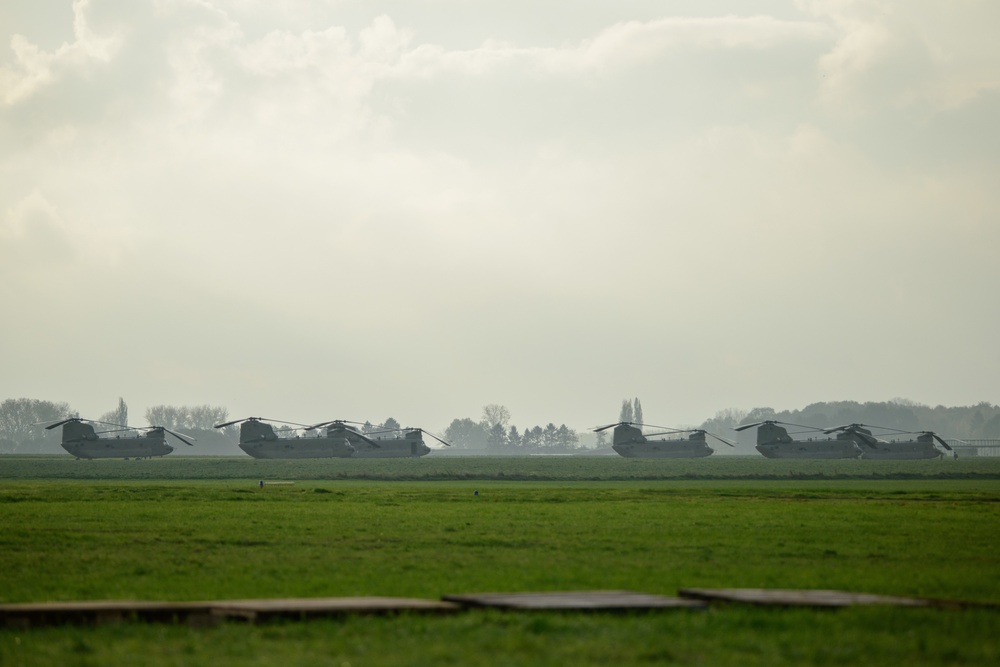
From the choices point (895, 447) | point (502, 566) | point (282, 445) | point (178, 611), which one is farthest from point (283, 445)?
point (178, 611)

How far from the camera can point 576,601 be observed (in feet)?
37.7

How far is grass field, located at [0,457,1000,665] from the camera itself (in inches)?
370

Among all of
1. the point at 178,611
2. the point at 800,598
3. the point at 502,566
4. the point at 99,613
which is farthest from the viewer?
the point at 502,566

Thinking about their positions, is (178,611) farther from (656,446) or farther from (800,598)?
(656,446)

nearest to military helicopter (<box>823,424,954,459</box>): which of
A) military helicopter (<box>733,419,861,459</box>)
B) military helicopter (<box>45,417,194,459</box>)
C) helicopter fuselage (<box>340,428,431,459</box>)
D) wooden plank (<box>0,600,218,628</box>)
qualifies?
military helicopter (<box>733,419,861,459</box>)

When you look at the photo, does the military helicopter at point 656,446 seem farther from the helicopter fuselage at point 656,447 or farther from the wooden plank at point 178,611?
the wooden plank at point 178,611

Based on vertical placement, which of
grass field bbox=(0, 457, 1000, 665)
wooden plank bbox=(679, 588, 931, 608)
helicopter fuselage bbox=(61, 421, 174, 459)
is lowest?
grass field bbox=(0, 457, 1000, 665)

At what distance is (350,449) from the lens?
4085 inches

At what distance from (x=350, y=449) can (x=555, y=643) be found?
9566 cm

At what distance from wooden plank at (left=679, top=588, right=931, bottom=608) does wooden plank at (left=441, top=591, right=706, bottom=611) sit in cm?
39

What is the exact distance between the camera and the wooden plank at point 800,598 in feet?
38.8

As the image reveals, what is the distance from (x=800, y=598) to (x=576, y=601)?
8.19 ft

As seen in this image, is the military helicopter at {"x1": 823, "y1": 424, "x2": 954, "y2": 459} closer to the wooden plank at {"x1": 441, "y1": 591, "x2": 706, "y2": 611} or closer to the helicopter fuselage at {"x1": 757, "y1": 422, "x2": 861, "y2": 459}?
the helicopter fuselage at {"x1": 757, "y1": 422, "x2": 861, "y2": 459}

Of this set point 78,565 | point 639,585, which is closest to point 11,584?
point 78,565
